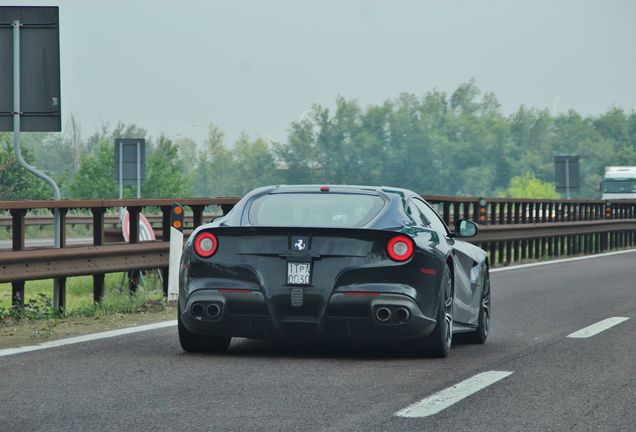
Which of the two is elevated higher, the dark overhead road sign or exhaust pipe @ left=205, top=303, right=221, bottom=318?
the dark overhead road sign

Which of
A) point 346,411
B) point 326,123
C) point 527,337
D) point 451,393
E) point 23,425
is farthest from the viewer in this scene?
point 326,123

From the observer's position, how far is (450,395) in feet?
23.5

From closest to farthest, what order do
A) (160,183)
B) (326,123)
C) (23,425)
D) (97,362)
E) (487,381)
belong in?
(23,425) < (487,381) < (97,362) < (160,183) < (326,123)

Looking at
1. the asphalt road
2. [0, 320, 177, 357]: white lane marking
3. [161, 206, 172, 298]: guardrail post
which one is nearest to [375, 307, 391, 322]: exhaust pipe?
the asphalt road

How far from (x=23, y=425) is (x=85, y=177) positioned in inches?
2227

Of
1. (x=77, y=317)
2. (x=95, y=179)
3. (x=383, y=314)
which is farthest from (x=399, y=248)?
(x=95, y=179)

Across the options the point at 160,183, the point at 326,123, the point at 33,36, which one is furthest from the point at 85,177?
the point at 326,123

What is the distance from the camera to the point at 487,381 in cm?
780

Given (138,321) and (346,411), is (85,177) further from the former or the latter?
(346,411)

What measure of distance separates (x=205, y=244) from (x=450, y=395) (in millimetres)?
2369

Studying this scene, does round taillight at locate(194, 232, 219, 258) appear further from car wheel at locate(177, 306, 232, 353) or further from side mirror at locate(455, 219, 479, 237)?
side mirror at locate(455, 219, 479, 237)

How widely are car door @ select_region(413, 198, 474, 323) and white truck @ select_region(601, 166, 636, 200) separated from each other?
209ft

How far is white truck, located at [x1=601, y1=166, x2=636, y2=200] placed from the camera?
238 feet

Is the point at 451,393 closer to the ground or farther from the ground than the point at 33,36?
closer to the ground
